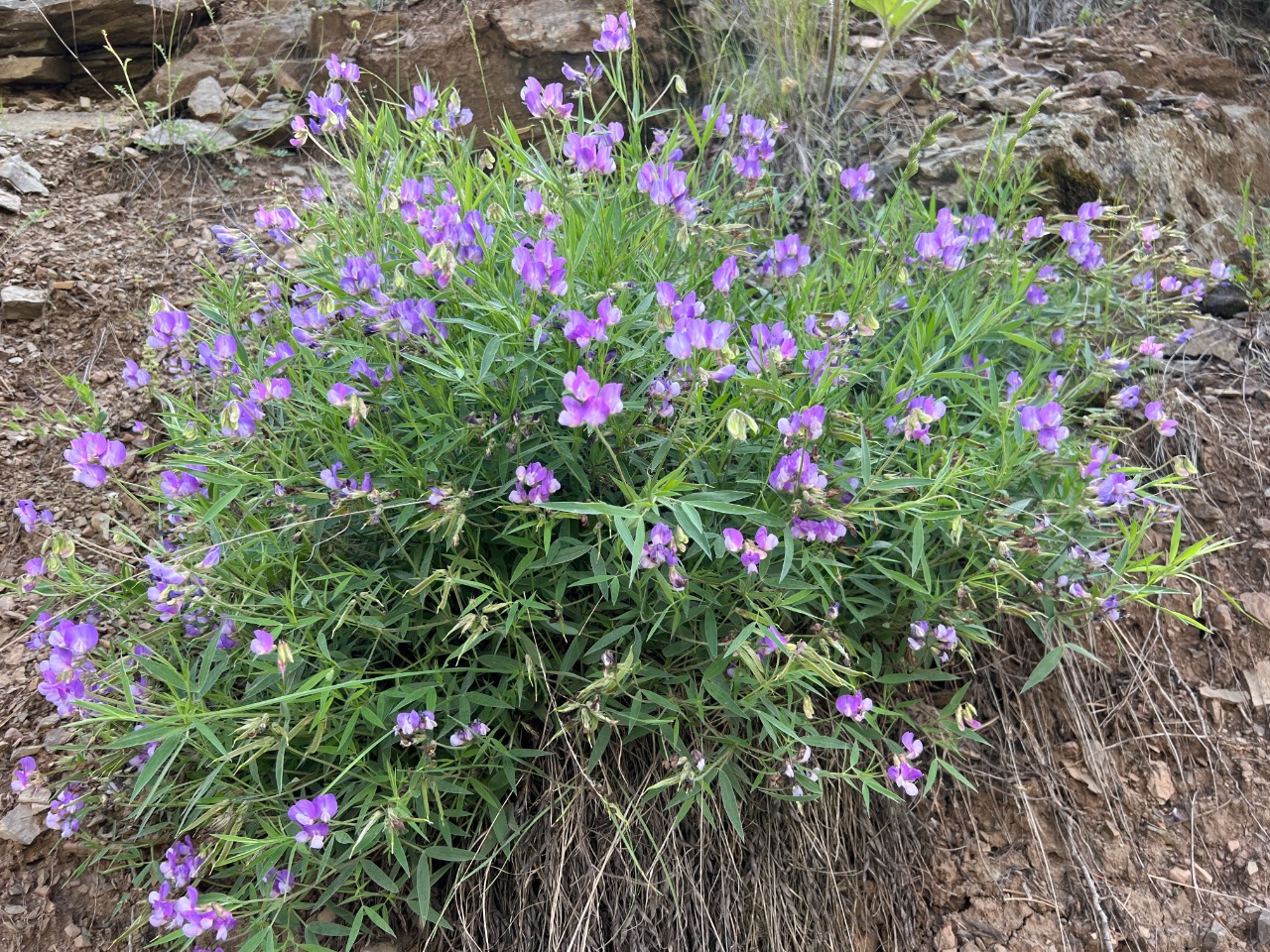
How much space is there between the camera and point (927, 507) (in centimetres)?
184

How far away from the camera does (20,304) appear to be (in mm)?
3002

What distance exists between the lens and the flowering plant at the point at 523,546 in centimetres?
167

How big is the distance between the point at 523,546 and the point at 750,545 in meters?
0.48

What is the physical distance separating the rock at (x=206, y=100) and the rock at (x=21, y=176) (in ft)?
2.23

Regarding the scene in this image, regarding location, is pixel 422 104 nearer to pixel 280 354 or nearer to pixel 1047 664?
pixel 280 354

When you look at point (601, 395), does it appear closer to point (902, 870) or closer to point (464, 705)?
point (464, 705)

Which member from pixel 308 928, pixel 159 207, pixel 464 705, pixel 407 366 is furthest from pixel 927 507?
pixel 159 207

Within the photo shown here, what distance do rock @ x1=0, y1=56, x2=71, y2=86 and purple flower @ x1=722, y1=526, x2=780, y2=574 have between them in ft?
13.2

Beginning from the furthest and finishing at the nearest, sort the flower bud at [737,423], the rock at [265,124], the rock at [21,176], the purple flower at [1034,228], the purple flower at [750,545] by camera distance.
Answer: the rock at [265,124] < the rock at [21,176] < the purple flower at [1034,228] < the purple flower at [750,545] < the flower bud at [737,423]

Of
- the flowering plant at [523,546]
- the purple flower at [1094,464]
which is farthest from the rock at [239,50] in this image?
the purple flower at [1094,464]

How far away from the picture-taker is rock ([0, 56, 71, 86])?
3836mm

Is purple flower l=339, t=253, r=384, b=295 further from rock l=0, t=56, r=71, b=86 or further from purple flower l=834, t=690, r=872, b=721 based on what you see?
rock l=0, t=56, r=71, b=86

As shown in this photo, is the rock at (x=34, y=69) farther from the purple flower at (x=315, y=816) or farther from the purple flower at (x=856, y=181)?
the purple flower at (x=315, y=816)

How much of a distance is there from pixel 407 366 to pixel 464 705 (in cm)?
80
